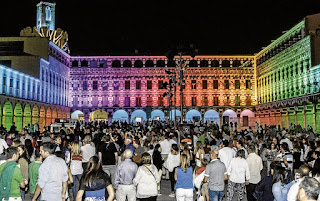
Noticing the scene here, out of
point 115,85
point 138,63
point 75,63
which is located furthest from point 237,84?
point 75,63

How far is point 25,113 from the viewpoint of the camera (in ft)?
130

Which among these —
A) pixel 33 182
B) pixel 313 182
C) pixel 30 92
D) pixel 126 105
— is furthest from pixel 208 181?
pixel 126 105

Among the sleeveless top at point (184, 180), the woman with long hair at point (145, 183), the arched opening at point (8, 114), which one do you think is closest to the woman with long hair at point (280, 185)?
the sleeveless top at point (184, 180)

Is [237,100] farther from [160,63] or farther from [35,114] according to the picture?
[35,114]

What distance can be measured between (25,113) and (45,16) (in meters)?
28.1

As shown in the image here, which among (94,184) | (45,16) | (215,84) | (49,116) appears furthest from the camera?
(215,84)

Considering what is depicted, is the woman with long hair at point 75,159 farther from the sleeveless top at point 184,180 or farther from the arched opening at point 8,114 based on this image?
the arched opening at point 8,114

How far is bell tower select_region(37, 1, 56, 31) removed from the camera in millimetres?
61594

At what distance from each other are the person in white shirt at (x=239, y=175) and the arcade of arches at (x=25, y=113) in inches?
1007

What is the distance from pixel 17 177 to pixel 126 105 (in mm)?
57064

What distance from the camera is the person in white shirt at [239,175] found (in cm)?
861

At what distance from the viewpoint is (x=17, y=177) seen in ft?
19.9

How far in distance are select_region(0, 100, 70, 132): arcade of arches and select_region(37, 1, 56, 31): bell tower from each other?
16.9 metres

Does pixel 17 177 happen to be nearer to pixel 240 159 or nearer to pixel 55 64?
pixel 240 159
